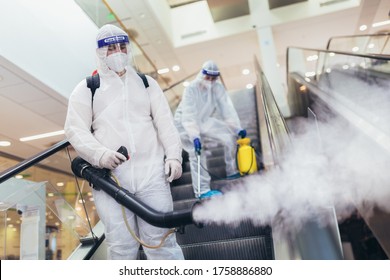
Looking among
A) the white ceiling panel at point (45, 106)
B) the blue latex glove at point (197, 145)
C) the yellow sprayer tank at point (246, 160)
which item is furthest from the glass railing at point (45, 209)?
the white ceiling panel at point (45, 106)

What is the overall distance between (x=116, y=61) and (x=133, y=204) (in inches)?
29.1

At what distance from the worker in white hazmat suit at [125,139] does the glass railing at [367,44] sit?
2821 mm

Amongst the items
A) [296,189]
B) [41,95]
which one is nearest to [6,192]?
[296,189]

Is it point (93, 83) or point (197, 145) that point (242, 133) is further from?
point (93, 83)

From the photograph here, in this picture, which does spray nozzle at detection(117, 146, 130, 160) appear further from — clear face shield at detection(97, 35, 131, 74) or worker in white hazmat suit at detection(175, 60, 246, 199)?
worker in white hazmat suit at detection(175, 60, 246, 199)

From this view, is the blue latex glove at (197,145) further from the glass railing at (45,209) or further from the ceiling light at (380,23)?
the ceiling light at (380,23)

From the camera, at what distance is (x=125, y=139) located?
165 centimetres

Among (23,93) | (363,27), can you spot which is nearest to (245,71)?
(363,27)

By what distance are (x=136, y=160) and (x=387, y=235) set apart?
131 centimetres

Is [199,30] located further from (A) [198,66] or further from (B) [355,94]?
(B) [355,94]

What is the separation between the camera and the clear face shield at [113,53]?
1.70 metres

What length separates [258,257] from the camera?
1.99 m
